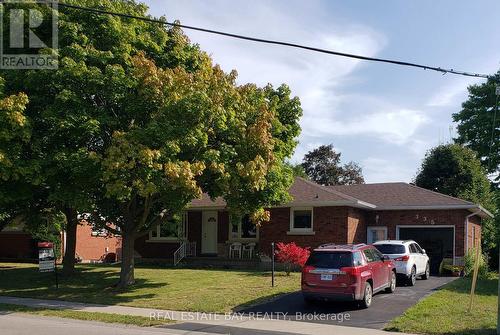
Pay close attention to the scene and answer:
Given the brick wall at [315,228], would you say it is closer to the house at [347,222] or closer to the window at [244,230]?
the house at [347,222]

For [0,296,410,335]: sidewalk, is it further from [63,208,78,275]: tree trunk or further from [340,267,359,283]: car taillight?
[63,208,78,275]: tree trunk

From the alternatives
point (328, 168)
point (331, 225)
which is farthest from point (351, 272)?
point (328, 168)

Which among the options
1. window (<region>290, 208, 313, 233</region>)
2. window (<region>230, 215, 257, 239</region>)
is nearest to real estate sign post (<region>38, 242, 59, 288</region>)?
window (<region>230, 215, 257, 239</region>)

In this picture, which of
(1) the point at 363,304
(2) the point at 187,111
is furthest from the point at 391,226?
(2) the point at 187,111

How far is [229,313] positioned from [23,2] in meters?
11.5

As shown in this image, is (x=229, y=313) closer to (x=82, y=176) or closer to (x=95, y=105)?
(x=82, y=176)

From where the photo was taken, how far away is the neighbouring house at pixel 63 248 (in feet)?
117

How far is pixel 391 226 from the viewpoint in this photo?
27.9m

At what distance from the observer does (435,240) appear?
2692 cm

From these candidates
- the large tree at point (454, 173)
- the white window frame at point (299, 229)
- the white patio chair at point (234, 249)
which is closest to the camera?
the white window frame at point (299, 229)

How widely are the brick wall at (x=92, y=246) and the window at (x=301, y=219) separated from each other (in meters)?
13.2

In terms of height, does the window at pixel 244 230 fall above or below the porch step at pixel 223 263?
above

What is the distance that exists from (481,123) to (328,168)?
98.0 ft

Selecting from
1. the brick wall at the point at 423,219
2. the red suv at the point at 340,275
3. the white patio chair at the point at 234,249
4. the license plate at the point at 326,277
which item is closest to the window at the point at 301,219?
the white patio chair at the point at 234,249
